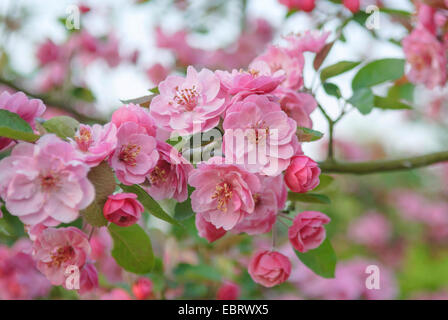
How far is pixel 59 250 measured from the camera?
90 centimetres

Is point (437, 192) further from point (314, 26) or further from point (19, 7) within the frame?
point (19, 7)

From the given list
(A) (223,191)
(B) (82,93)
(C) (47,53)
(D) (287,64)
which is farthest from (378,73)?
(C) (47,53)

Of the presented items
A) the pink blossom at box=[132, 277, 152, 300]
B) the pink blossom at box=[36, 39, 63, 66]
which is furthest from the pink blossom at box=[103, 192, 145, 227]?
the pink blossom at box=[36, 39, 63, 66]

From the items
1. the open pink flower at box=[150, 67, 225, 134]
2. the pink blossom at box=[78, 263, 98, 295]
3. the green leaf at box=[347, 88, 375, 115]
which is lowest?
the pink blossom at box=[78, 263, 98, 295]

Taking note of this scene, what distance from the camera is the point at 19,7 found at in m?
2.96

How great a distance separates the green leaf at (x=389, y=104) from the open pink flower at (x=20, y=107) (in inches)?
36.0

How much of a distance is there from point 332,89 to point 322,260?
472mm

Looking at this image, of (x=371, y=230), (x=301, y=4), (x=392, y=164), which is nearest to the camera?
(x=392, y=164)

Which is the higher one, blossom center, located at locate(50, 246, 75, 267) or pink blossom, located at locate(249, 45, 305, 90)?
pink blossom, located at locate(249, 45, 305, 90)

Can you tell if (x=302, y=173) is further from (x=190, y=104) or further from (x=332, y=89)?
(x=332, y=89)

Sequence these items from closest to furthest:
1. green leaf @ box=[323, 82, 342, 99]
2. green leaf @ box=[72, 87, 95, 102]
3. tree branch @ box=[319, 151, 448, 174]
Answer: green leaf @ box=[323, 82, 342, 99] < tree branch @ box=[319, 151, 448, 174] < green leaf @ box=[72, 87, 95, 102]

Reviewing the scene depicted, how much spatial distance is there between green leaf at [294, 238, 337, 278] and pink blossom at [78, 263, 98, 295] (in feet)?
1.55

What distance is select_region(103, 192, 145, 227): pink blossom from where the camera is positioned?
2.57 ft

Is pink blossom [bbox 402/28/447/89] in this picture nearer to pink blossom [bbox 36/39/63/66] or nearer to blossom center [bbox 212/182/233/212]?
blossom center [bbox 212/182/233/212]
